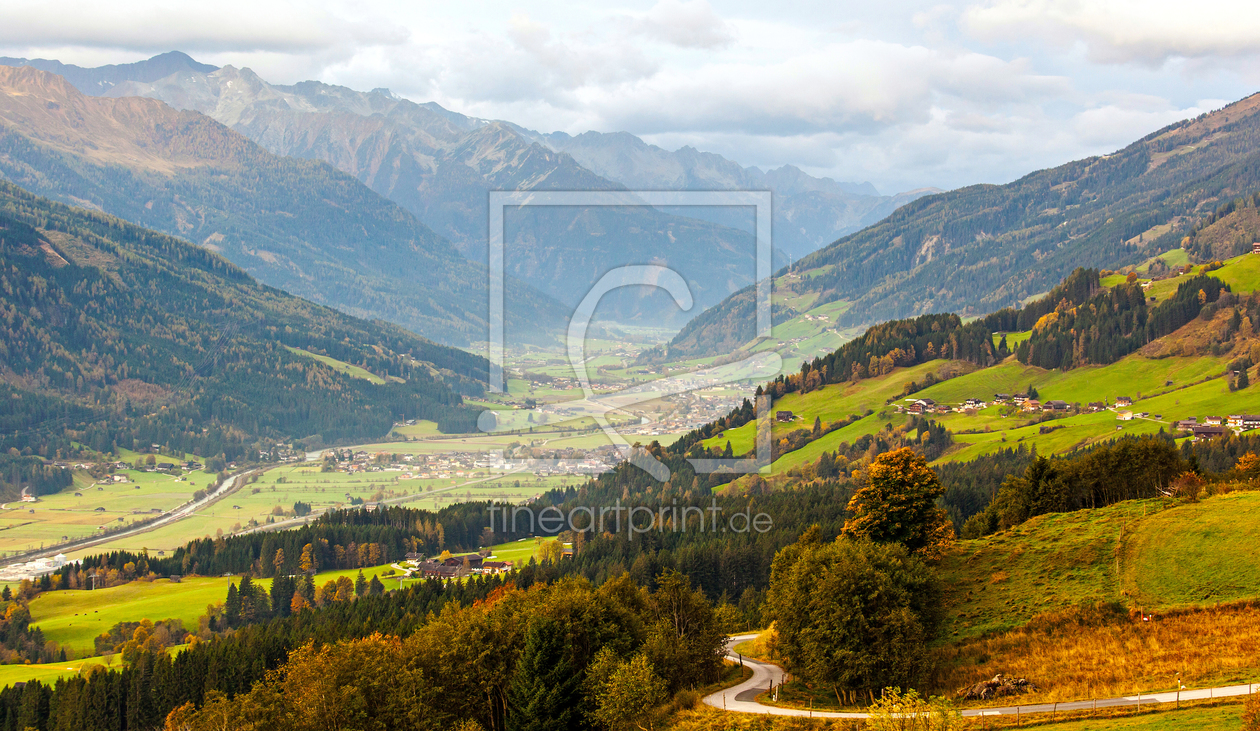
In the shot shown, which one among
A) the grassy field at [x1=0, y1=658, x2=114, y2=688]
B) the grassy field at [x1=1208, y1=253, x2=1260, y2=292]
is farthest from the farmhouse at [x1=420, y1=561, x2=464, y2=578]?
the grassy field at [x1=1208, y1=253, x2=1260, y2=292]

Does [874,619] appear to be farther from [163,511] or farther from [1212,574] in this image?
[163,511]

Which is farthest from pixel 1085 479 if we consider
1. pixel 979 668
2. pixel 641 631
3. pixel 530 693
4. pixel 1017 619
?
pixel 530 693

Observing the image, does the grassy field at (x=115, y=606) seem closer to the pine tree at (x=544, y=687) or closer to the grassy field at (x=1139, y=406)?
the pine tree at (x=544, y=687)

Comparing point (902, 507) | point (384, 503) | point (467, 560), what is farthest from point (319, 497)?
point (902, 507)

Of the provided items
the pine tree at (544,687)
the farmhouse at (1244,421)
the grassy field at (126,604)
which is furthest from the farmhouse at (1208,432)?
the grassy field at (126,604)

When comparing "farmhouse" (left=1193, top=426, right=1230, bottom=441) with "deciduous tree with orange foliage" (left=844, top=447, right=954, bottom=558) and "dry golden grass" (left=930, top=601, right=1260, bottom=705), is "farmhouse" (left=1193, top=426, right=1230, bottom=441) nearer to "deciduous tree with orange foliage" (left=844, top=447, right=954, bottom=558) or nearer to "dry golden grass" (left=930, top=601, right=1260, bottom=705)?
"deciduous tree with orange foliage" (left=844, top=447, right=954, bottom=558)

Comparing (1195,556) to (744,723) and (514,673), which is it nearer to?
(744,723)

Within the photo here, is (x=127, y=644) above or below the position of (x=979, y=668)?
below
